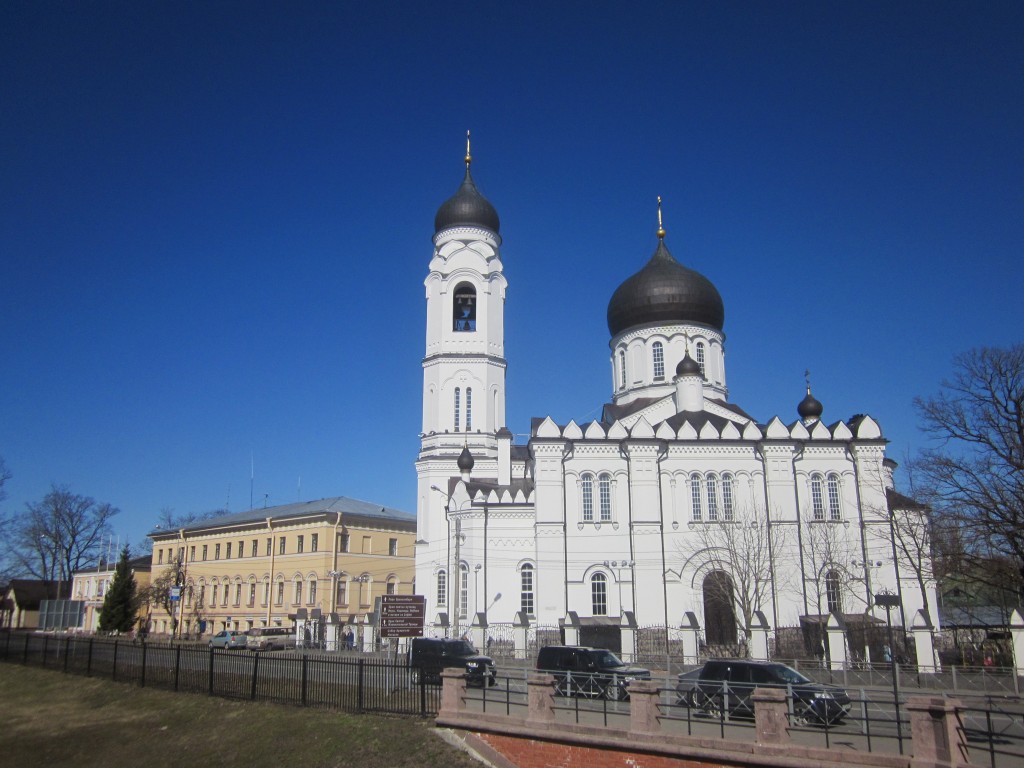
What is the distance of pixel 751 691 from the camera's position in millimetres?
16516

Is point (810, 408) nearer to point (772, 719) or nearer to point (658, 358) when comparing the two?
point (658, 358)

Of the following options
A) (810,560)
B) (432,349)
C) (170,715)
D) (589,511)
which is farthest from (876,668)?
(432,349)

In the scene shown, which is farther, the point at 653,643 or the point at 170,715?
the point at 653,643

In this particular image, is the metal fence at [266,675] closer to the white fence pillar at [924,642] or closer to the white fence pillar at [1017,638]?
the white fence pillar at [924,642]

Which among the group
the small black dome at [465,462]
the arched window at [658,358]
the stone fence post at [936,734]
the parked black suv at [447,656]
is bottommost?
Result: the stone fence post at [936,734]

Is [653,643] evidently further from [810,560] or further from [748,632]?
[810,560]

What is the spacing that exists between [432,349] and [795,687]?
3366cm

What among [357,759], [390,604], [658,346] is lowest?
[357,759]

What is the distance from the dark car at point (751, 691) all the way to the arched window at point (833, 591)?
2015cm

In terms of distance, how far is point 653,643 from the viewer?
34656 millimetres

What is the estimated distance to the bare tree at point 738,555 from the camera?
35688mm

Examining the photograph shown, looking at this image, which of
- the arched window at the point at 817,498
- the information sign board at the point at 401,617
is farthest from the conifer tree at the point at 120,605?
the arched window at the point at 817,498

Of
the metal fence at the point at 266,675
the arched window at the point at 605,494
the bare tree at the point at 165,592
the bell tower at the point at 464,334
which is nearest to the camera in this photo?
the metal fence at the point at 266,675

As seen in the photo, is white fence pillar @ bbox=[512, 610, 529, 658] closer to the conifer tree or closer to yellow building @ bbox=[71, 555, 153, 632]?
the conifer tree
